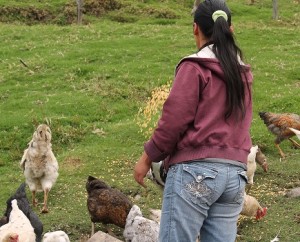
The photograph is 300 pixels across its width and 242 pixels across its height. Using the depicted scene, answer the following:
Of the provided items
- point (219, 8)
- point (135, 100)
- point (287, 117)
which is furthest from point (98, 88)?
point (219, 8)

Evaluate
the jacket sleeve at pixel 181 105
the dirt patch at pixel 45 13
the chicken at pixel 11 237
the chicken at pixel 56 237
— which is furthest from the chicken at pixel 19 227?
the dirt patch at pixel 45 13

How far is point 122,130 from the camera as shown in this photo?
43.7 feet

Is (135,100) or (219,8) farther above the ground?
(219,8)

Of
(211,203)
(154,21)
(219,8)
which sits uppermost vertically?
(219,8)

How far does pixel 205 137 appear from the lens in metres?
4.31

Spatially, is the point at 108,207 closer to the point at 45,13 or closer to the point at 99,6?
the point at 45,13

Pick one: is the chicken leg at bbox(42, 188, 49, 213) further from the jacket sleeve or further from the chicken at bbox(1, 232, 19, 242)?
the jacket sleeve

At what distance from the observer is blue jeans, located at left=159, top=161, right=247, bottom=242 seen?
14.1 feet

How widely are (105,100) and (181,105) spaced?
11.1m

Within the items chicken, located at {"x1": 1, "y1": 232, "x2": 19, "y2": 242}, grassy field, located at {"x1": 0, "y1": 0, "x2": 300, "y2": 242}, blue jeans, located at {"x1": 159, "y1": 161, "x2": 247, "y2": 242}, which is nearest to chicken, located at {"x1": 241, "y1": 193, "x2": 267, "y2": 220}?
grassy field, located at {"x1": 0, "y1": 0, "x2": 300, "y2": 242}

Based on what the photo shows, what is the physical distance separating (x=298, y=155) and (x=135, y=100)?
500 cm

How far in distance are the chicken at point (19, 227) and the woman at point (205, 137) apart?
2.83 metres

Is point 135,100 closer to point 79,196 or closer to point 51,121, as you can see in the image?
point 51,121

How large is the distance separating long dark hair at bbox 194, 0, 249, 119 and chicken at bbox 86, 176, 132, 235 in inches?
153
